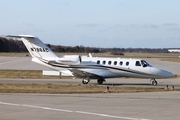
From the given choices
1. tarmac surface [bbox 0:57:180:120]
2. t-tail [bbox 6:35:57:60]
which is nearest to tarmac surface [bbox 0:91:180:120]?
tarmac surface [bbox 0:57:180:120]

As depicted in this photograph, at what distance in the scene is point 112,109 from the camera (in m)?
17.7

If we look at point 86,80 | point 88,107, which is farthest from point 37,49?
point 88,107

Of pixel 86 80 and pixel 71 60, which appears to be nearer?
pixel 86 80

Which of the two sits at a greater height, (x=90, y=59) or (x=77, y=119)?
(x=90, y=59)

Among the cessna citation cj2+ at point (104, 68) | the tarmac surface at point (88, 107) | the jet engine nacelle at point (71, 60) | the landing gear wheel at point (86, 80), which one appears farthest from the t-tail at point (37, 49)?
the tarmac surface at point (88, 107)

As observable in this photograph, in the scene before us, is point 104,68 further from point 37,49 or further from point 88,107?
point 88,107

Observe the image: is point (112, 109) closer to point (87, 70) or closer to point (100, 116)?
point (100, 116)

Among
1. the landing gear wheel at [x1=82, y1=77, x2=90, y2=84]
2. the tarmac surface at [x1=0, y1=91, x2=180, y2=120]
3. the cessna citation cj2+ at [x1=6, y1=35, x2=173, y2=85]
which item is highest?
the cessna citation cj2+ at [x1=6, y1=35, x2=173, y2=85]

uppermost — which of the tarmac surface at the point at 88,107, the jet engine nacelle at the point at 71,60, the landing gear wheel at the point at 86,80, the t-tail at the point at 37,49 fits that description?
the t-tail at the point at 37,49

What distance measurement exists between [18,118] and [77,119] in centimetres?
207

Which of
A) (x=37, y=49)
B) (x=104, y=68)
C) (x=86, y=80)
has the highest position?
(x=37, y=49)

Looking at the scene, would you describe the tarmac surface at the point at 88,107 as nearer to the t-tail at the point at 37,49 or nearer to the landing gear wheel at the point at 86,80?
the landing gear wheel at the point at 86,80

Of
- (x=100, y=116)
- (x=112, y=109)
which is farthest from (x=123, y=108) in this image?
(x=100, y=116)

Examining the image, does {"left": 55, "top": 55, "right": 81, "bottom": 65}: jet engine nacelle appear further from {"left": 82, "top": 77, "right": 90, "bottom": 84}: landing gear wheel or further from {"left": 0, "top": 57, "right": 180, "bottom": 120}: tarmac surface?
{"left": 0, "top": 57, "right": 180, "bottom": 120}: tarmac surface
